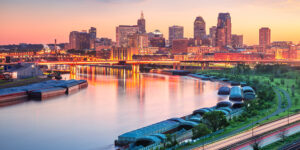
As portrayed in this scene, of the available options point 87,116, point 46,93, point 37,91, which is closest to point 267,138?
point 87,116

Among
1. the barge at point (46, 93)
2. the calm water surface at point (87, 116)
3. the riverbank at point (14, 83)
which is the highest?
the riverbank at point (14, 83)

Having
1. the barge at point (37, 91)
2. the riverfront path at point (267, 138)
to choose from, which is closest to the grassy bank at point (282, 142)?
the riverfront path at point (267, 138)

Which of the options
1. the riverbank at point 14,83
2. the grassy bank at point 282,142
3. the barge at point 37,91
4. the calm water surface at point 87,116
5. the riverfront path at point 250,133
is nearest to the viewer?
the grassy bank at point 282,142

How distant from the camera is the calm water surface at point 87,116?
17.7m

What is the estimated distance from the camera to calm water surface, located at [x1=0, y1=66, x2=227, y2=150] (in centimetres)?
1767

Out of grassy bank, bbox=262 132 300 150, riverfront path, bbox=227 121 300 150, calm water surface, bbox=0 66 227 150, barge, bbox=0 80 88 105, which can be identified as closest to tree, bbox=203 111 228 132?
riverfront path, bbox=227 121 300 150

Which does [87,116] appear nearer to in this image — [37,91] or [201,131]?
[201,131]

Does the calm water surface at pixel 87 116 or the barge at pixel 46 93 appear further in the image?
the barge at pixel 46 93

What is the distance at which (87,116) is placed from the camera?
24.2 metres

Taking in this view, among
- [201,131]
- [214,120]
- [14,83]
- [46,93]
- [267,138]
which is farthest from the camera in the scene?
[14,83]

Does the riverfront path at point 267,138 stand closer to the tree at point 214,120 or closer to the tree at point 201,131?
the tree at point 201,131

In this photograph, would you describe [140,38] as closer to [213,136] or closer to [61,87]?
[61,87]

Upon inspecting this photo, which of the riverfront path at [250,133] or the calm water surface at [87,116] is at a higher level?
the riverfront path at [250,133]

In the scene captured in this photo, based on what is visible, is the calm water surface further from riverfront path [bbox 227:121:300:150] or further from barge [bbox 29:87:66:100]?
riverfront path [bbox 227:121:300:150]
